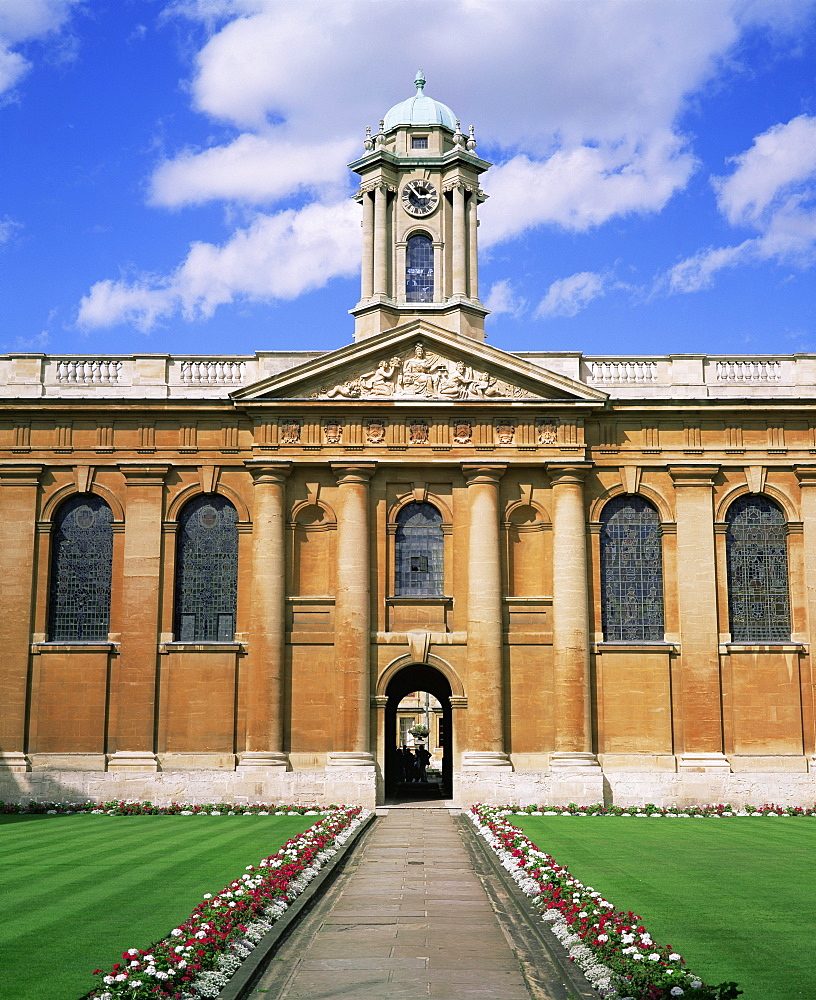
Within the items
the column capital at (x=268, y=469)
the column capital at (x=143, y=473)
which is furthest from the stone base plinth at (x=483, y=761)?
the column capital at (x=143, y=473)

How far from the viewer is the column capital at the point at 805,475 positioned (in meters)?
34.2

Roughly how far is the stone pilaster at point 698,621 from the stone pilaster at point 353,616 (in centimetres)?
900

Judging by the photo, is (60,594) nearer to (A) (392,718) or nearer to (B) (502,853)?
(A) (392,718)

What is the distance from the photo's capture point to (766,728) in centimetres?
3300

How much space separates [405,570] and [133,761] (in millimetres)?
9372

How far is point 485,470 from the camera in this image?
3362 centimetres

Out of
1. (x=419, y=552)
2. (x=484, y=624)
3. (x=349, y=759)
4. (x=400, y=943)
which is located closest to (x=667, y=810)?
(x=484, y=624)

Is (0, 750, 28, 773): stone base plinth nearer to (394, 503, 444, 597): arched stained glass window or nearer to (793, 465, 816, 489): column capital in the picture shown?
(394, 503, 444, 597): arched stained glass window

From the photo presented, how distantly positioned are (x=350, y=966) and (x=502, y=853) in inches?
342

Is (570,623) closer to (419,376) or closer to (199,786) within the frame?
(419,376)

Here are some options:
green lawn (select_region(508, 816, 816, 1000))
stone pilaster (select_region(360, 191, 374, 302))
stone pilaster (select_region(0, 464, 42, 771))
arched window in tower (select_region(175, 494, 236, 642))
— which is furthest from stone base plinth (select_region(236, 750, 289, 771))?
stone pilaster (select_region(360, 191, 374, 302))

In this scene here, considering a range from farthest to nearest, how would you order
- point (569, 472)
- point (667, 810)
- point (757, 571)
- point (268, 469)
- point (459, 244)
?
point (459, 244), point (757, 571), point (569, 472), point (268, 469), point (667, 810)

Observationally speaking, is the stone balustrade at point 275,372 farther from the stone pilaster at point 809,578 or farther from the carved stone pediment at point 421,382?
the stone pilaster at point 809,578


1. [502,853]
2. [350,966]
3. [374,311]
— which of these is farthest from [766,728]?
[350,966]
